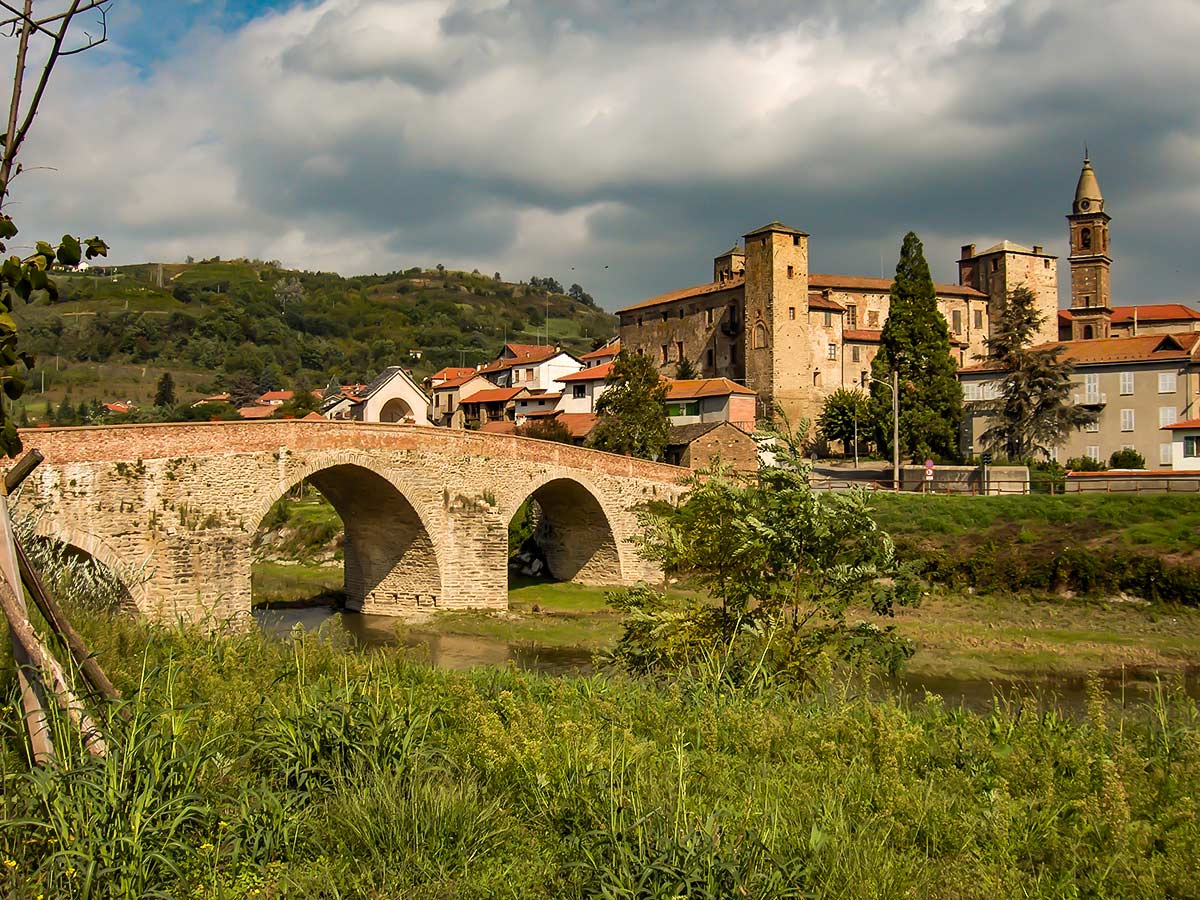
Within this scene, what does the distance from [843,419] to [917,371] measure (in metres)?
9.18

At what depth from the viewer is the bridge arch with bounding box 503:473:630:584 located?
3322 centimetres

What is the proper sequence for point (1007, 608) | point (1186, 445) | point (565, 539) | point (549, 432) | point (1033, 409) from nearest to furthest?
point (1007, 608)
point (565, 539)
point (1186, 445)
point (1033, 409)
point (549, 432)

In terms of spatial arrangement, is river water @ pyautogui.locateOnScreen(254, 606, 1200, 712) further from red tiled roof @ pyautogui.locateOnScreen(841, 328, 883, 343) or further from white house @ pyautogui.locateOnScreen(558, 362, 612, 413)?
red tiled roof @ pyautogui.locateOnScreen(841, 328, 883, 343)

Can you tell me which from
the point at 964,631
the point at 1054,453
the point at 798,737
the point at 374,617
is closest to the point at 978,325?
the point at 1054,453

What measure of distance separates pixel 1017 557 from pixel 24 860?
94.8ft

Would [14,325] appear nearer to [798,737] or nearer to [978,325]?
[798,737]

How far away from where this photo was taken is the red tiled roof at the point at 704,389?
5430cm

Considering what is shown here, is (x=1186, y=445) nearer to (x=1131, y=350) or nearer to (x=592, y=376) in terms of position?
(x=1131, y=350)

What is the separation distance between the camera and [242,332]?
127688mm

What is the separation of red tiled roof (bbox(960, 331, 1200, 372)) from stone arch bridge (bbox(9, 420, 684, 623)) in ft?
77.5

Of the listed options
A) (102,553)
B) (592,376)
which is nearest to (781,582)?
(102,553)

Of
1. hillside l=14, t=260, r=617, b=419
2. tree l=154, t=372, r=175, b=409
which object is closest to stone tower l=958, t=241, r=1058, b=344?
hillside l=14, t=260, r=617, b=419

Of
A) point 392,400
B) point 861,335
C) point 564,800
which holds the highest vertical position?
point 861,335

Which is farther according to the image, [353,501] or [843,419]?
[843,419]
